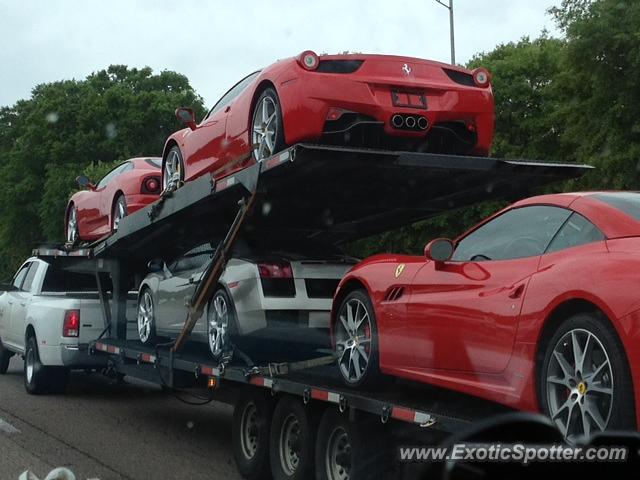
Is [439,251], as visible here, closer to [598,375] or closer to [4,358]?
[598,375]

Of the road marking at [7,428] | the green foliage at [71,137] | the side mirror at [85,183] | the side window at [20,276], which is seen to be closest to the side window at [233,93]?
the road marking at [7,428]

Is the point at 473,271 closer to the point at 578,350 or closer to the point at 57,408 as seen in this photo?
the point at 578,350

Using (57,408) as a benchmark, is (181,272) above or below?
above

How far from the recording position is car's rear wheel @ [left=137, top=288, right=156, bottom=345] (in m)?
10.1

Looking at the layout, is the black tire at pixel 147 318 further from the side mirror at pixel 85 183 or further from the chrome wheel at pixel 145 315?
the side mirror at pixel 85 183

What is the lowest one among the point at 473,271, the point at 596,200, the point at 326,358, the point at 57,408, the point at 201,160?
the point at 57,408

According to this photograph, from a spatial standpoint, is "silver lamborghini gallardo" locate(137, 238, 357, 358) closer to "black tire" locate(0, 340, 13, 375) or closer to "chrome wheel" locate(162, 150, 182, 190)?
"chrome wheel" locate(162, 150, 182, 190)

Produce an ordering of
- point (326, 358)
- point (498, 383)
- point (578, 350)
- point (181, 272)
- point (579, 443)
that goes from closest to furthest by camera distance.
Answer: point (579, 443) → point (578, 350) → point (498, 383) → point (326, 358) → point (181, 272)

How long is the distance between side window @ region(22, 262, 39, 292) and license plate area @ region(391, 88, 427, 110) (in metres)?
8.14

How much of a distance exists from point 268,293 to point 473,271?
9.10 feet

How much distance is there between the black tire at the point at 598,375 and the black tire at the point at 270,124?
316cm

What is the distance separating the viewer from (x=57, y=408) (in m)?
11.2

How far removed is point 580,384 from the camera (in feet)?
13.6

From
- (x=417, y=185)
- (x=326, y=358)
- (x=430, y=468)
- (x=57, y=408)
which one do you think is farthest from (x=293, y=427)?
(x=57, y=408)
